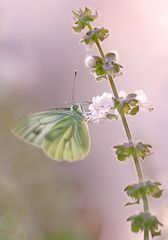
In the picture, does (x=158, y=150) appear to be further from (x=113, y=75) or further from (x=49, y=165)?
(x=113, y=75)

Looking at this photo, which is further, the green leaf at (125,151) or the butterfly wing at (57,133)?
the butterfly wing at (57,133)

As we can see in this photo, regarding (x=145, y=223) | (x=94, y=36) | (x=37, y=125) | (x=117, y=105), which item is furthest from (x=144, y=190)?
(x=37, y=125)

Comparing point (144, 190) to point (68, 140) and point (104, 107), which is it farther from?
point (68, 140)

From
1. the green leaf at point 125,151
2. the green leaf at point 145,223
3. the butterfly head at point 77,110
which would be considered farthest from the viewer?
the butterfly head at point 77,110

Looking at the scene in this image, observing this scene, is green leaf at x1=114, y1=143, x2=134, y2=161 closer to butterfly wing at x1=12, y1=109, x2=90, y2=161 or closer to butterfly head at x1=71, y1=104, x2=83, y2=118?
butterfly wing at x1=12, y1=109, x2=90, y2=161

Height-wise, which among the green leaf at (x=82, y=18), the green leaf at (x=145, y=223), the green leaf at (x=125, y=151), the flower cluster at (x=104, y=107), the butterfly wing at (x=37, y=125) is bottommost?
the green leaf at (x=145, y=223)

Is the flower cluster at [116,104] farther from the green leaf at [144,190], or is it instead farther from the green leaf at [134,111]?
the green leaf at [144,190]

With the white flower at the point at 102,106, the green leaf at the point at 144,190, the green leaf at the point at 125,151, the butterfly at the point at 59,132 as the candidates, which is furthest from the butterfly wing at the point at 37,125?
the green leaf at the point at 144,190

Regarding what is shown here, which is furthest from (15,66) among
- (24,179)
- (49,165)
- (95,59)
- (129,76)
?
(95,59)
